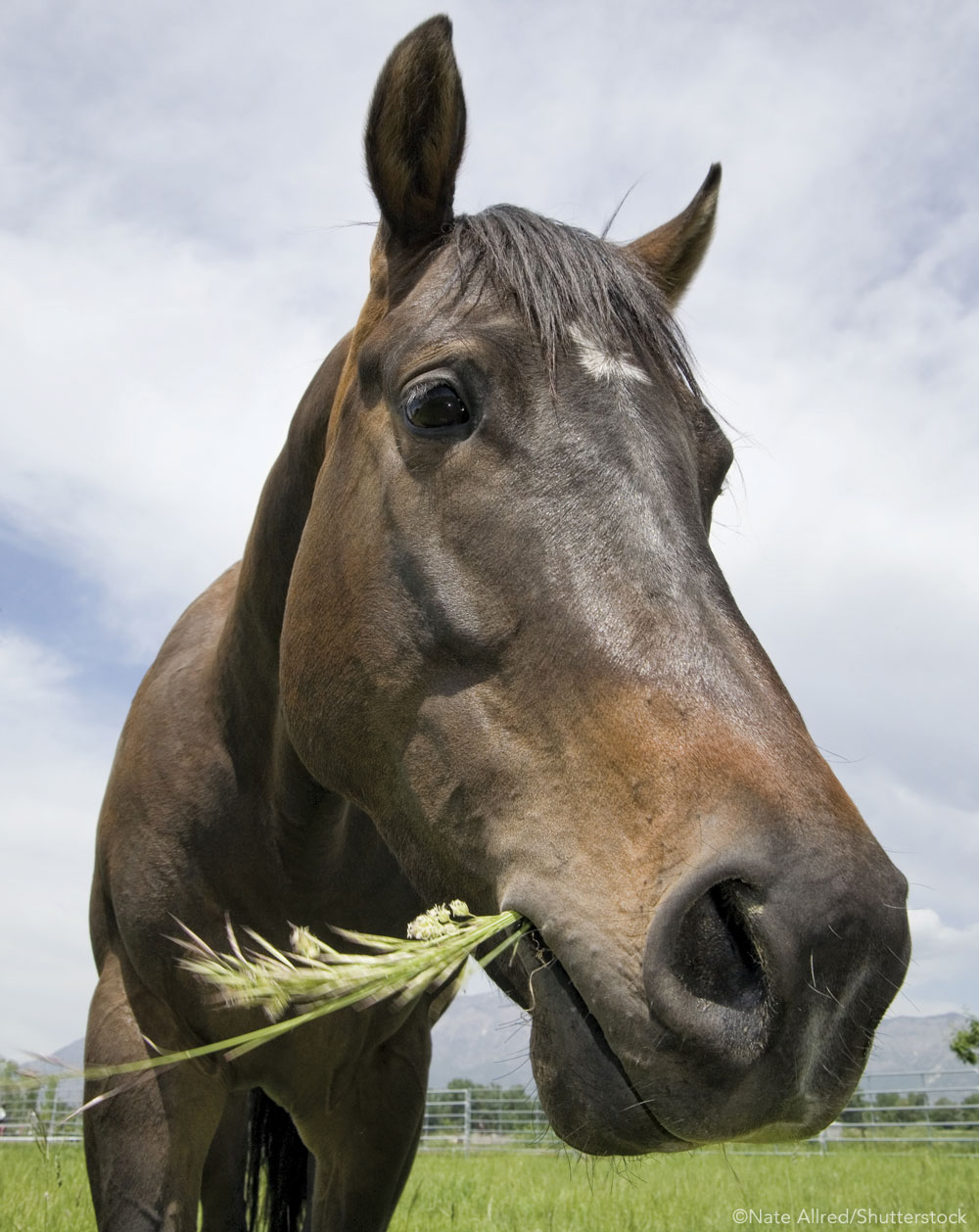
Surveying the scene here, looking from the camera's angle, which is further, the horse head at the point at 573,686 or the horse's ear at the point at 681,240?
the horse's ear at the point at 681,240

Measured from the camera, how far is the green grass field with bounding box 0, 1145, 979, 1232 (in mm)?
5391

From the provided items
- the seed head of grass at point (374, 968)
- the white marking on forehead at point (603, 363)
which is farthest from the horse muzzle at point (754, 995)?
the white marking on forehead at point (603, 363)

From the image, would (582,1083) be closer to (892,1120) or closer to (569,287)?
(569,287)

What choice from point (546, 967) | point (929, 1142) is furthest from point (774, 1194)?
point (929, 1142)

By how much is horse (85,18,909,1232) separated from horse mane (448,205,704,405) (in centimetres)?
1

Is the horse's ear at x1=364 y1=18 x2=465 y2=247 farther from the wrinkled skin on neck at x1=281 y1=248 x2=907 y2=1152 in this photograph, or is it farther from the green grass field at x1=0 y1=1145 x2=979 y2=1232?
the green grass field at x1=0 y1=1145 x2=979 y2=1232

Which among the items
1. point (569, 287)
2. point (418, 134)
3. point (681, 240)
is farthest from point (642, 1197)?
point (418, 134)

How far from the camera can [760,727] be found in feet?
5.99

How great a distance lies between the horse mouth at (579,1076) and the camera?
68.4 inches

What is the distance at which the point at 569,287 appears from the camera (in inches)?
101

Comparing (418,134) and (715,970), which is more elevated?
(418,134)

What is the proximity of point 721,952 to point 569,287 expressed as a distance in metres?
1.65

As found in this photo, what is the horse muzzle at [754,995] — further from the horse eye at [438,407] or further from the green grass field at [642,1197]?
the green grass field at [642,1197]

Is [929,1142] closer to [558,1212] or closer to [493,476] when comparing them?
[558,1212]
